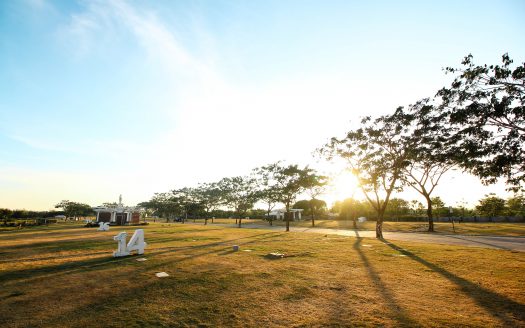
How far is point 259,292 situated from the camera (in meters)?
7.93

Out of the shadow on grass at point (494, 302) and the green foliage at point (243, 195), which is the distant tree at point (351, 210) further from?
the shadow on grass at point (494, 302)

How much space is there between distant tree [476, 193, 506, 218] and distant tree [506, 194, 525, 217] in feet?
8.57

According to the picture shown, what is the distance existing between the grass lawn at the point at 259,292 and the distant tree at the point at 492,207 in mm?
55014

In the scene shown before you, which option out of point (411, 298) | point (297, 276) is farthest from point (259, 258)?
point (411, 298)

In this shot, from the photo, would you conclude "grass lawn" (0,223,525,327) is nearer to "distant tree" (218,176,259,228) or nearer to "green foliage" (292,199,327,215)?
"distant tree" (218,176,259,228)

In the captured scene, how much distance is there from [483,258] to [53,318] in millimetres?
19096

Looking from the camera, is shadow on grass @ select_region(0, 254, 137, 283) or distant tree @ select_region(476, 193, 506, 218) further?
distant tree @ select_region(476, 193, 506, 218)

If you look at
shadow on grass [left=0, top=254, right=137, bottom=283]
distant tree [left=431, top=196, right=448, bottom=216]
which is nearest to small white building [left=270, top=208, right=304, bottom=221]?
distant tree [left=431, top=196, right=448, bottom=216]

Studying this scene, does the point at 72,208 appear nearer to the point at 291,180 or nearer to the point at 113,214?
the point at 113,214

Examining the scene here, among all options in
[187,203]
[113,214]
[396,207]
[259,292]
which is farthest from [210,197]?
[259,292]

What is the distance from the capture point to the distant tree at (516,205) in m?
55.8

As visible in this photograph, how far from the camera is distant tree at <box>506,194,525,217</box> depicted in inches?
2196

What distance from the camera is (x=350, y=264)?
40.9 ft

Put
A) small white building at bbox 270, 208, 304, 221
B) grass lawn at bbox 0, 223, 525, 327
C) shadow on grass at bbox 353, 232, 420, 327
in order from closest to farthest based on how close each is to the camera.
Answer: shadow on grass at bbox 353, 232, 420, 327
grass lawn at bbox 0, 223, 525, 327
small white building at bbox 270, 208, 304, 221
